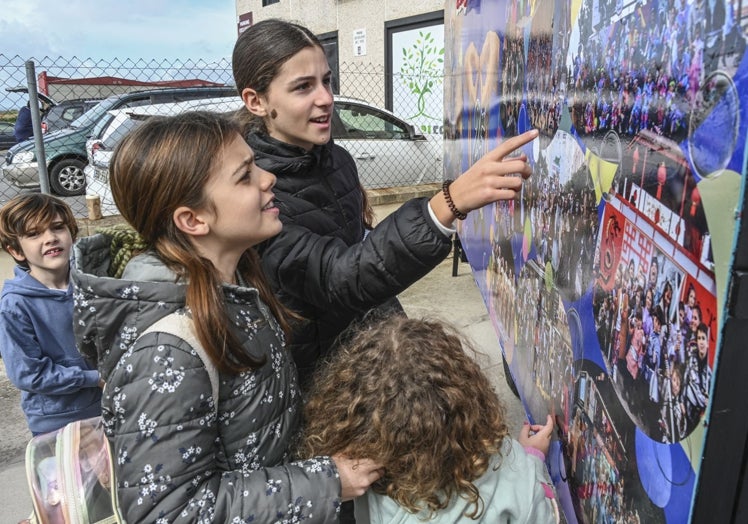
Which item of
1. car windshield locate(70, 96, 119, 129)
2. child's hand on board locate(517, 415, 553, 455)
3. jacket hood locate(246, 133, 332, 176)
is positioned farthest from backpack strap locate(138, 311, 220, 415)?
car windshield locate(70, 96, 119, 129)

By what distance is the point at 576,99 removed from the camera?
1.25 m

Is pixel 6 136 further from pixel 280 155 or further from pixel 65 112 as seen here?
pixel 280 155

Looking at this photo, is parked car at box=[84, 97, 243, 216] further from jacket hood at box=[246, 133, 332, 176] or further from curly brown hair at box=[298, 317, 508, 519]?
curly brown hair at box=[298, 317, 508, 519]

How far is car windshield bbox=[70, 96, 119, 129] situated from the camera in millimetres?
9758

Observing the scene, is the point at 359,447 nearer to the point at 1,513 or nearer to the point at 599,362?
the point at 599,362

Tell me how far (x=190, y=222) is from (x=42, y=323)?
1.37 metres

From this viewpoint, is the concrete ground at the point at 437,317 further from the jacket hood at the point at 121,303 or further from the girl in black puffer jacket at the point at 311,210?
the jacket hood at the point at 121,303

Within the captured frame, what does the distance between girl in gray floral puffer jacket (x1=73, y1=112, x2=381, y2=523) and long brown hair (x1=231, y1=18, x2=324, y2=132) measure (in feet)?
1.62

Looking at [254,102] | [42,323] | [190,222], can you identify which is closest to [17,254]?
[42,323]

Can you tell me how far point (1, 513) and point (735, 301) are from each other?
3.12 meters

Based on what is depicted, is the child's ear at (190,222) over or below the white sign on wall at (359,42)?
below

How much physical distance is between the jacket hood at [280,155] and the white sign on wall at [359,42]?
998 centimetres

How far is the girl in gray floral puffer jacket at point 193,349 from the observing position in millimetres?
1050

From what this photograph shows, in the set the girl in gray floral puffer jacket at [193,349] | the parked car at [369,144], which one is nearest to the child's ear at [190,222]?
the girl in gray floral puffer jacket at [193,349]
